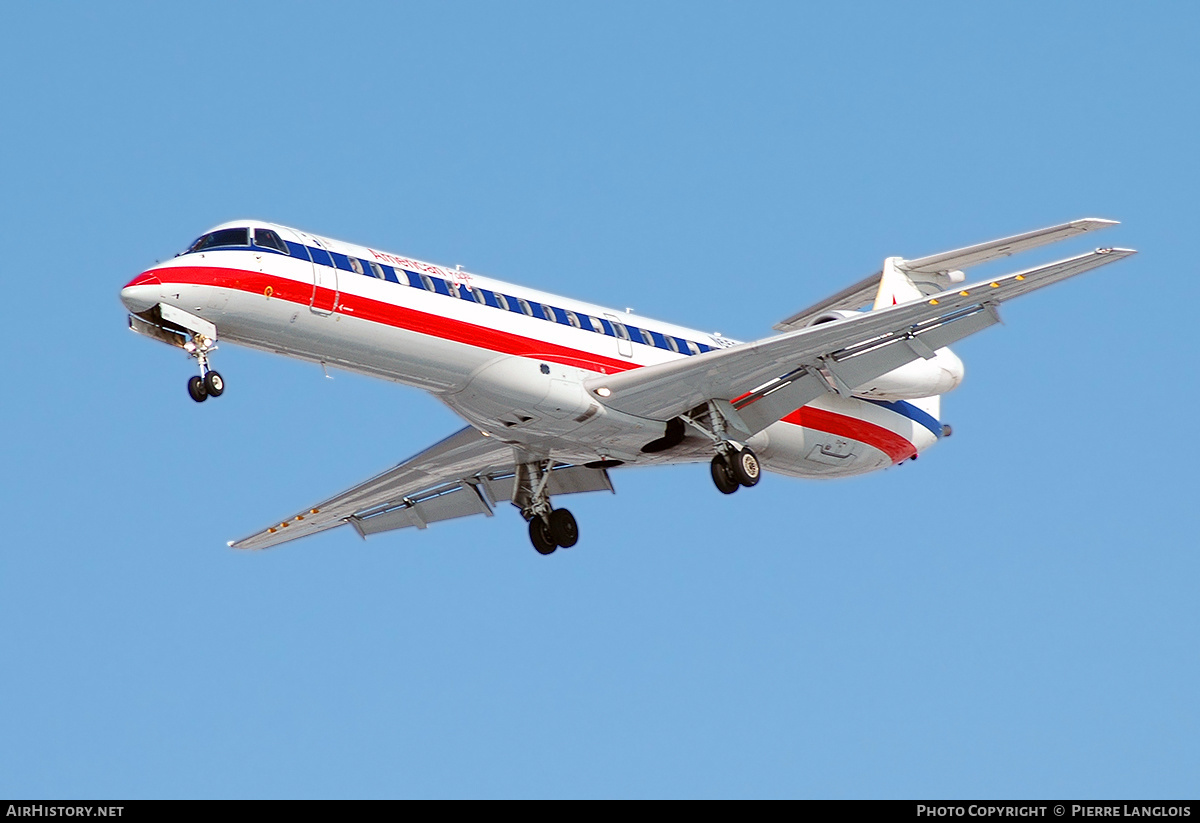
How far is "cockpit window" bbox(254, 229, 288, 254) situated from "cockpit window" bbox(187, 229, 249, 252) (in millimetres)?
139

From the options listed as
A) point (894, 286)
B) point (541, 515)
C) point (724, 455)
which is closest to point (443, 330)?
point (541, 515)

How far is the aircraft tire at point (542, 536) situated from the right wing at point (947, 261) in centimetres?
521

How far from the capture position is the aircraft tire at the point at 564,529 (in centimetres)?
2823

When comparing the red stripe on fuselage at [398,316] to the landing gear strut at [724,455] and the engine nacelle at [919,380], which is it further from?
the engine nacelle at [919,380]

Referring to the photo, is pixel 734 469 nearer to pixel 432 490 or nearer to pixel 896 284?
pixel 896 284

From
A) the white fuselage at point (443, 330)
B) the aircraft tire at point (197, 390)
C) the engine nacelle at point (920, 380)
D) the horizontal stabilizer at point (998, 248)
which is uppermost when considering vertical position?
the horizontal stabilizer at point (998, 248)

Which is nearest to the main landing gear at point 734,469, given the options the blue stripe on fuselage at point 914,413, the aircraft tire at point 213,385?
the blue stripe on fuselage at point 914,413

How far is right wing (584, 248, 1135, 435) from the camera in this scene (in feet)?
81.9

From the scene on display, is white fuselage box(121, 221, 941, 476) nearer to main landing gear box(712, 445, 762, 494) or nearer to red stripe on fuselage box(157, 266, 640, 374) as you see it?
red stripe on fuselage box(157, 266, 640, 374)

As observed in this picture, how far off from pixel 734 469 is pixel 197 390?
338 inches

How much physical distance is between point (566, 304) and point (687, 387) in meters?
2.29

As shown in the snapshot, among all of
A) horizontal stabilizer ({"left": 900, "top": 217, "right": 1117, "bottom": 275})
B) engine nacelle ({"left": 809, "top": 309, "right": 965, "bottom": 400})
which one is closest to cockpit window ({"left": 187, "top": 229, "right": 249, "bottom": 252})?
engine nacelle ({"left": 809, "top": 309, "right": 965, "bottom": 400})
